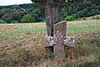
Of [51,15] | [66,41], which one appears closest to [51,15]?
[51,15]

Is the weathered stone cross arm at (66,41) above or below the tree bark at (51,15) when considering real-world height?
below

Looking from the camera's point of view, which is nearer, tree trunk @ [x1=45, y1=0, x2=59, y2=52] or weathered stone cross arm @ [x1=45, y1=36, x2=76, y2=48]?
weathered stone cross arm @ [x1=45, y1=36, x2=76, y2=48]

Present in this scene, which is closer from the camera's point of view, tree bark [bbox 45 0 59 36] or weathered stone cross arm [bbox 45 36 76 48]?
weathered stone cross arm [bbox 45 36 76 48]

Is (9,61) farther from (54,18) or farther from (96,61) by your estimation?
(96,61)

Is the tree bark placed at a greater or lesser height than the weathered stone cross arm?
greater

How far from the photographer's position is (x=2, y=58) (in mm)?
5039

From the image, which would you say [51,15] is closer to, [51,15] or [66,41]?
[51,15]

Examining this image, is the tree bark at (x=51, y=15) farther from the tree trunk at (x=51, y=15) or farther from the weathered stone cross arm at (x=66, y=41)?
the weathered stone cross arm at (x=66, y=41)

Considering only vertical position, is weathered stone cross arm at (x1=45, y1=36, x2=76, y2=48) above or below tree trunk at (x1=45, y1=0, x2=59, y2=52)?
below

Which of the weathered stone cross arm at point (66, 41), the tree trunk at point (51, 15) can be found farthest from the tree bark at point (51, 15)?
the weathered stone cross arm at point (66, 41)

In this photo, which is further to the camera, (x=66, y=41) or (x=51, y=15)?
(x=51, y=15)

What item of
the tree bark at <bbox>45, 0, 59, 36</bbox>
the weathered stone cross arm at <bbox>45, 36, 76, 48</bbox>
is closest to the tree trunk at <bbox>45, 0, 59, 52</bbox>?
the tree bark at <bbox>45, 0, 59, 36</bbox>

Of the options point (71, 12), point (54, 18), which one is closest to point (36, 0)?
point (54, 18)

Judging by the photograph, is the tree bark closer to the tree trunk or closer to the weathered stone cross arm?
the tree trunk
